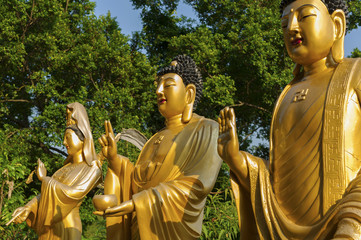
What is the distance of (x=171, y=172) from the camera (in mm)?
4934

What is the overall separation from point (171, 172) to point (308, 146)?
6.06 feet

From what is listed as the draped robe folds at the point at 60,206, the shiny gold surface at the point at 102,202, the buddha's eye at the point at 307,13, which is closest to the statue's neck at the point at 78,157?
the draped robe folds at the point at 60,206

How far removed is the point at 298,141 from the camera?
3410mm

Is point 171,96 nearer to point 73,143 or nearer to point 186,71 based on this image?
point 186,71

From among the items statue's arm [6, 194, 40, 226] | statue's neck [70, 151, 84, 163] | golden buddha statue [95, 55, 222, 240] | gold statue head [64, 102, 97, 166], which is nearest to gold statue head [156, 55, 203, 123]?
golden buddha statue [95, 55, 222, 240]

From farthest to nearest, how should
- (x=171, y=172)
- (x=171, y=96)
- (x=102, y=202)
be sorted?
(x=171, y=96)
(x=171, y=172)
(x=102, y=202)

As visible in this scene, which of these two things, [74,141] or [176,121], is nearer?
[176,121]

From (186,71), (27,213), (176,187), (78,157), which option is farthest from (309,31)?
(27,213)

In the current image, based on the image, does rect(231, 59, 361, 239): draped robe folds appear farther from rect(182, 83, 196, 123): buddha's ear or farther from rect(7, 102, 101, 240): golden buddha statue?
rect(7, 102, 101, 240): golden buddha statue

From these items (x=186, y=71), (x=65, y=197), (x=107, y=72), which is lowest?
(x=65, y=197)

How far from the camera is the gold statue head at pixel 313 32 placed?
3535mm

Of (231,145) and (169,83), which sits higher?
(169,83)

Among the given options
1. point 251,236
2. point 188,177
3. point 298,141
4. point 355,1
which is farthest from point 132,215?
point 355,1

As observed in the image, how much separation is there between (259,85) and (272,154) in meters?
9.20
